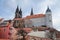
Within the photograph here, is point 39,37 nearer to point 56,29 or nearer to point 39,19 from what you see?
point 56,29

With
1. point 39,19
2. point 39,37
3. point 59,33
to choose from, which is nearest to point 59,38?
point 59,33

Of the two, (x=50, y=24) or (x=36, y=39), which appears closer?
(x=36, y=39)

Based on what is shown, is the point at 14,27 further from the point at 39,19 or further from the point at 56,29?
the point at 39,19

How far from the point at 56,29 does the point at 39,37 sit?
1004 mm

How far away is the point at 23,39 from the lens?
675 centimetres

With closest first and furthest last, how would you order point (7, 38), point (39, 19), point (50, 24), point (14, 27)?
point (7, 38) → point (14, 27) → point (50, 24) → point (39, 19)

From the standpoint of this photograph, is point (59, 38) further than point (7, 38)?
Yes

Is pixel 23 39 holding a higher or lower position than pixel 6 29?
lower

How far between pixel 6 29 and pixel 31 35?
1.09 m

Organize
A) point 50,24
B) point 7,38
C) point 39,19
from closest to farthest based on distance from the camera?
point 7,38 → point 50,24 → point 39,19

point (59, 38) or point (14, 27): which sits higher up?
point (14, 27)

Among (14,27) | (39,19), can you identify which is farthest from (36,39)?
(39,19)

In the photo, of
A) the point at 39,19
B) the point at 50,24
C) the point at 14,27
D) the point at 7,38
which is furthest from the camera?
the point at 39,19

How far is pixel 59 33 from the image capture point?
745 centimetres
